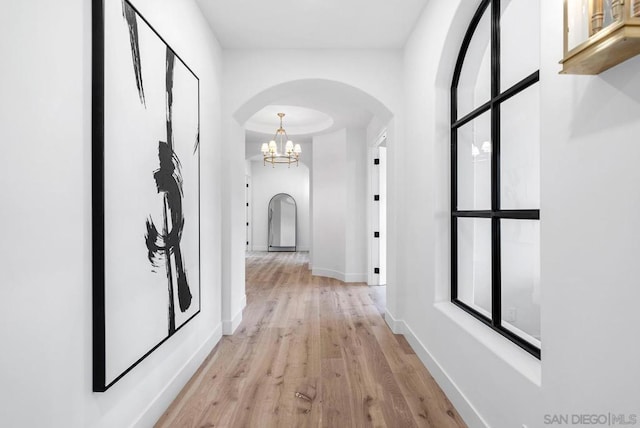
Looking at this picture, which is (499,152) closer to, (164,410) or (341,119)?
(164,410)

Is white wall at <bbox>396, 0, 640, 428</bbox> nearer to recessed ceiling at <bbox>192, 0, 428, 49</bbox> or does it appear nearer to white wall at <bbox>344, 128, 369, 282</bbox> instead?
recessed ceiling at <bbox>192, 0, 428, 49</bbox>

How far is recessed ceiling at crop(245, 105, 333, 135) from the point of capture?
5.80m

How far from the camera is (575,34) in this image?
1.00 meters

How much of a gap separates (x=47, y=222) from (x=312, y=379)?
6.11 ft

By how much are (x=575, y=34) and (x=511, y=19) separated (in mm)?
982

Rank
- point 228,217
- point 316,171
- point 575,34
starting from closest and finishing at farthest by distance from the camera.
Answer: point 575,34 → point 228,217 → point 316,171

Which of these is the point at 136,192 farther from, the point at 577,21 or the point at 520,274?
the point at 520,274

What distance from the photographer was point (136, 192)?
164cm

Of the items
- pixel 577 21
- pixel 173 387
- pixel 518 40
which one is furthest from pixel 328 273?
pixel 577 21

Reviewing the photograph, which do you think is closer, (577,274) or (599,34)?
(599,34)

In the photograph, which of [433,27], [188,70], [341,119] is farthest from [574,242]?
[341,119]

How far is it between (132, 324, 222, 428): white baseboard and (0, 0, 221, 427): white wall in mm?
226

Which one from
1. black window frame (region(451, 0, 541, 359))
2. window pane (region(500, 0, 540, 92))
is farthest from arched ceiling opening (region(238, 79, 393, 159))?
window pane (region(500, 0, 540, 92))

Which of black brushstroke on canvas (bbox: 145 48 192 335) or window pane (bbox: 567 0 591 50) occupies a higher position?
window pane (bbox: 567 0 591 50)
